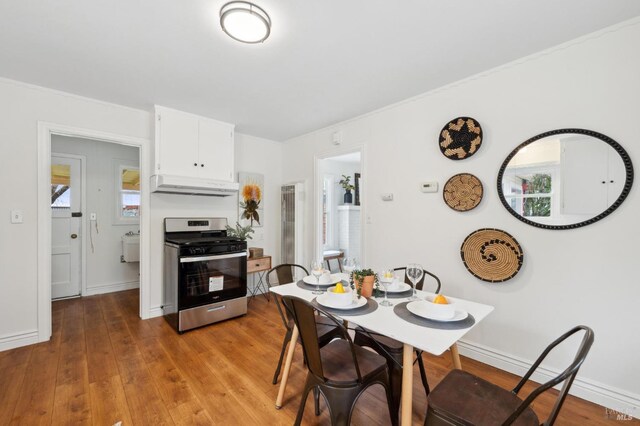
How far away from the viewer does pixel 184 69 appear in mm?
2330

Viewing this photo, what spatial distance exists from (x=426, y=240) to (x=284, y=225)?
227 centimetres

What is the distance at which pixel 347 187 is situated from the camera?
5.82m

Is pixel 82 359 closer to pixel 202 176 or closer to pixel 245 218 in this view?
pixel 202 176

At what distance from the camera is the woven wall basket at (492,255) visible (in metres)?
2.21

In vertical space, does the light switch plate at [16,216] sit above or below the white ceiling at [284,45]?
below

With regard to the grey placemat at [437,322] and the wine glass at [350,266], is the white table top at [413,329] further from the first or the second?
the wine glass at [350,266]

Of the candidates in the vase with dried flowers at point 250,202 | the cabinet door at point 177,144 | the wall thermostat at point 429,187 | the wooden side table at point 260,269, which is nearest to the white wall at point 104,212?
the cabinet door at point 177,144

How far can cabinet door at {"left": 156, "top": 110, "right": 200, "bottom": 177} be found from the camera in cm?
306

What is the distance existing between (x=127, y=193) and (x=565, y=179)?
17.6 ft

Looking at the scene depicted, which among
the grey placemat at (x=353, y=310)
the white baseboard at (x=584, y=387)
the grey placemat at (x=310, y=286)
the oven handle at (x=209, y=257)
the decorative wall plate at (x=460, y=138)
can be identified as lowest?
the white baseboard at (x=584, y=387)

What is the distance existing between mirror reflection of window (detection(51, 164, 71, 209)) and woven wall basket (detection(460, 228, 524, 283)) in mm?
5052

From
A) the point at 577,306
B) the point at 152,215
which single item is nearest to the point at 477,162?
the point at 577,306

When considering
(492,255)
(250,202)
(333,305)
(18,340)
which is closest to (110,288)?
(18,340)

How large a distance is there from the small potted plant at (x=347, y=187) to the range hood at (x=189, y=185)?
2.77 metres
